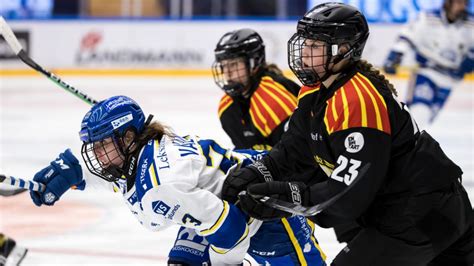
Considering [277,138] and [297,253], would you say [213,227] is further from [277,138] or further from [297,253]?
[277,138]

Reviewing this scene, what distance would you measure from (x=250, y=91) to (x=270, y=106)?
195 mm

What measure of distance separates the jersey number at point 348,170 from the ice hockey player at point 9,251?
4.44 feet

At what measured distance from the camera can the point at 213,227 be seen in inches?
107

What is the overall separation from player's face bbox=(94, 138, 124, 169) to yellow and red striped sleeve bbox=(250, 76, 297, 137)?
1069 millimetres

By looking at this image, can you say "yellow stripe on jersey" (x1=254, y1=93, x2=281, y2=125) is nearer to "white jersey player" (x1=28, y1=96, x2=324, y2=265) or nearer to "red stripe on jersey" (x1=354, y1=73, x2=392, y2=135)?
"white jersey player" (x1=28, y1=96, x2=324, y2=265)

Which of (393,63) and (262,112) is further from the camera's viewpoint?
(393,63)

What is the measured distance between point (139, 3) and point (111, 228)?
8.52 metres

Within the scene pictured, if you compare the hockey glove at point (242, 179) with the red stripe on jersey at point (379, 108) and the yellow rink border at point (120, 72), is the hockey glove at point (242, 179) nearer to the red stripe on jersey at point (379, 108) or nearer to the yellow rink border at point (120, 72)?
the red stripe on jersey at point (379, 108)

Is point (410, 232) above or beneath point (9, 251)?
above

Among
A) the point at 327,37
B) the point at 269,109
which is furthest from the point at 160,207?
the point at 269,109

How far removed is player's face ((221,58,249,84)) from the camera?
389 cm

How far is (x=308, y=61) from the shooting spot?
266cm

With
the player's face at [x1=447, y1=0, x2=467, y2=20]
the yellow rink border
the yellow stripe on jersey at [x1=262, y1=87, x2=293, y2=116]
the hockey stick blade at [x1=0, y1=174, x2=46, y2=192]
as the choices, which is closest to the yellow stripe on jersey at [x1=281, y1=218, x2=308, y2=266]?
the yellow stripe on jersey at [x1=262, y1=87, x2=293, y2=116]

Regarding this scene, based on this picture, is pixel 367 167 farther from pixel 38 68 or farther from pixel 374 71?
pixel 38 68
